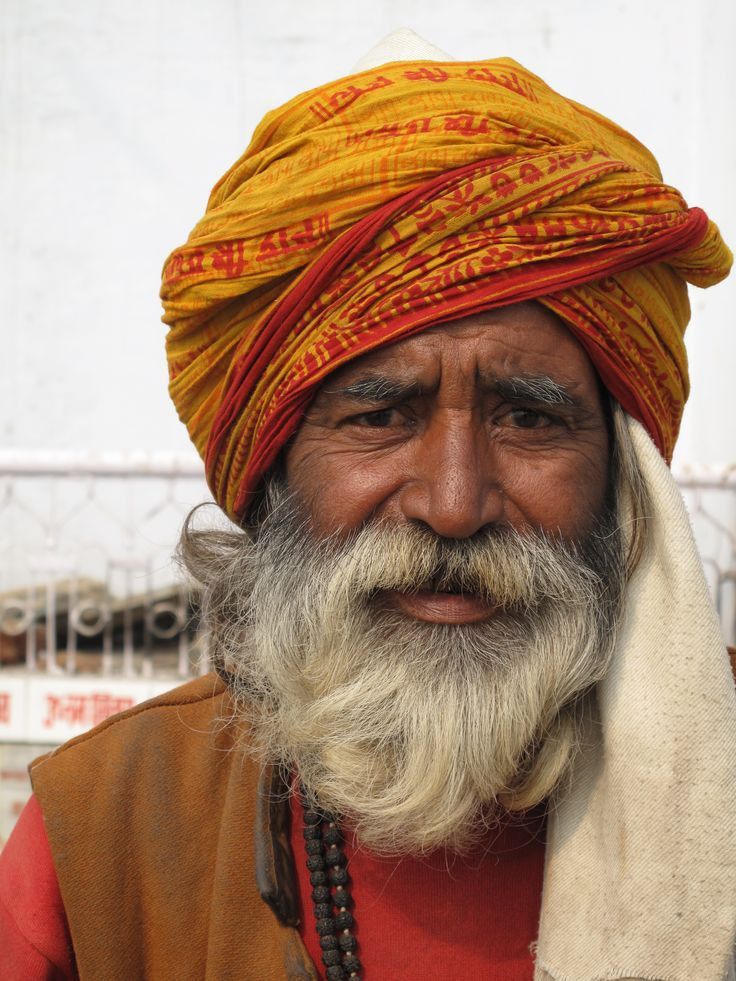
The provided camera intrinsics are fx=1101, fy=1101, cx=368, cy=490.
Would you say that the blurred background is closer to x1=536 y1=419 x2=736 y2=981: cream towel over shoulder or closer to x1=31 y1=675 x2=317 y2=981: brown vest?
x1=31 y1=675 x2=317 y2=981: brown vest

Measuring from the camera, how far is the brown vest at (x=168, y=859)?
1816 millimetres

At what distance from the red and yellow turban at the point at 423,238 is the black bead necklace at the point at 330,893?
0.66 meters

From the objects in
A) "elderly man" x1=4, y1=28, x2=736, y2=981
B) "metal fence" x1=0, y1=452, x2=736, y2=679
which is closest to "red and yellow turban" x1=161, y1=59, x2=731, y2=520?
"elderly man" x1=4, y1=28, x2=736, y2=981

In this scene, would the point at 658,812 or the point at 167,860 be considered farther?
the point at 167,860

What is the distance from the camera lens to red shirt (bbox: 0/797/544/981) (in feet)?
6.03

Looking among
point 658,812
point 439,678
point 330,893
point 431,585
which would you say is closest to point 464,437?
point 431,585

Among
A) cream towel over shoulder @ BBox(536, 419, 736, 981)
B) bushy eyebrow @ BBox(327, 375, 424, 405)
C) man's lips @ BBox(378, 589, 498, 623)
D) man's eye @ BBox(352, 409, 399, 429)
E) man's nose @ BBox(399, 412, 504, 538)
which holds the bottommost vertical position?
cream towel over shoulder @ BBox(536, 419, 736, 981)

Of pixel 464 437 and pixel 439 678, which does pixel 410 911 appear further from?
pixel 464 437

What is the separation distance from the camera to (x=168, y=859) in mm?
1879

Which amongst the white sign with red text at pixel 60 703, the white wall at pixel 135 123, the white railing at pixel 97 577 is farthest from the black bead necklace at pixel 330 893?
the white wall at pixel 135 123

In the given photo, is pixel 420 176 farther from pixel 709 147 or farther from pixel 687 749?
pixel 709 147

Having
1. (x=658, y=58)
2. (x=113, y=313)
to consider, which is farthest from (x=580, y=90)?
(x=113, y=313)

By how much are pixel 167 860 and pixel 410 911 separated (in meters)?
0.42

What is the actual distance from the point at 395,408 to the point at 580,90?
16.4 ft
